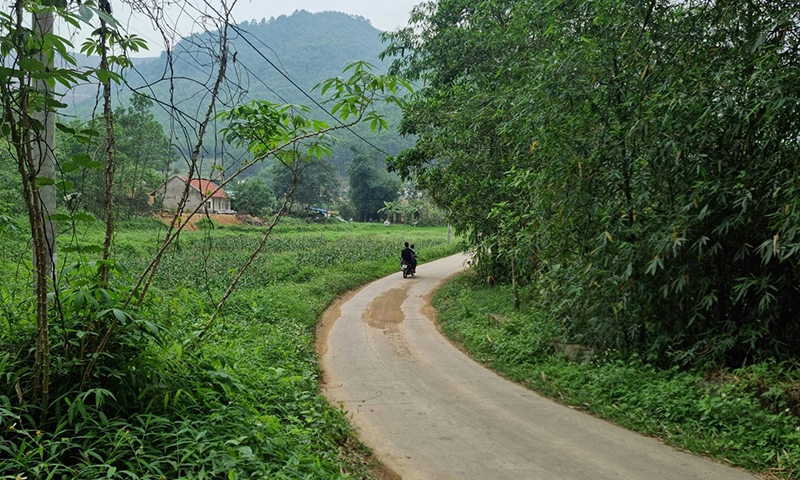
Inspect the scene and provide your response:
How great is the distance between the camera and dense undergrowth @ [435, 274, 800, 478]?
4.77 meters

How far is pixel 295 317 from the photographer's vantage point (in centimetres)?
1077

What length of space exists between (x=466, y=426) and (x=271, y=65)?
4540 mm

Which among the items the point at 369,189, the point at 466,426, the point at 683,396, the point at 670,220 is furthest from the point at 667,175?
the point at 369,189

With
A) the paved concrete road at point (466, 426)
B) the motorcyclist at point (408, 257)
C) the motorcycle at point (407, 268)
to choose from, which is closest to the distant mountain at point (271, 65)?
the paved concrete road at point (466, 426)

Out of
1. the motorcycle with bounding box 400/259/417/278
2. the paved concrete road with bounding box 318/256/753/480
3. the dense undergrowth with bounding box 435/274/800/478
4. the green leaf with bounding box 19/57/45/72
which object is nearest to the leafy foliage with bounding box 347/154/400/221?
the motorcycle with bounding box 400/259/417/278

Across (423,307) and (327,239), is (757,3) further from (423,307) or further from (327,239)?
(327,239)

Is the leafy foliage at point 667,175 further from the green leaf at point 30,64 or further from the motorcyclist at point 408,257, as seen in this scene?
the motorcyclist at point 408,257

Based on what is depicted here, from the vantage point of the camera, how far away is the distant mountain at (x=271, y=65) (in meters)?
3.78

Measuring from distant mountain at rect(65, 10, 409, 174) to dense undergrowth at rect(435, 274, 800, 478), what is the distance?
4468mm

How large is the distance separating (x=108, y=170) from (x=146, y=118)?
33.2 metres

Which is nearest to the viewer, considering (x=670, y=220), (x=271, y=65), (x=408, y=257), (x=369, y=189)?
(x=670, y=220)

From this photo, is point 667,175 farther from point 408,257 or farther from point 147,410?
point 408,257

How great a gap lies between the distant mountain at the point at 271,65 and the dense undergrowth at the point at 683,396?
4.47 meters

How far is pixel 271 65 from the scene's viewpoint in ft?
20.1
